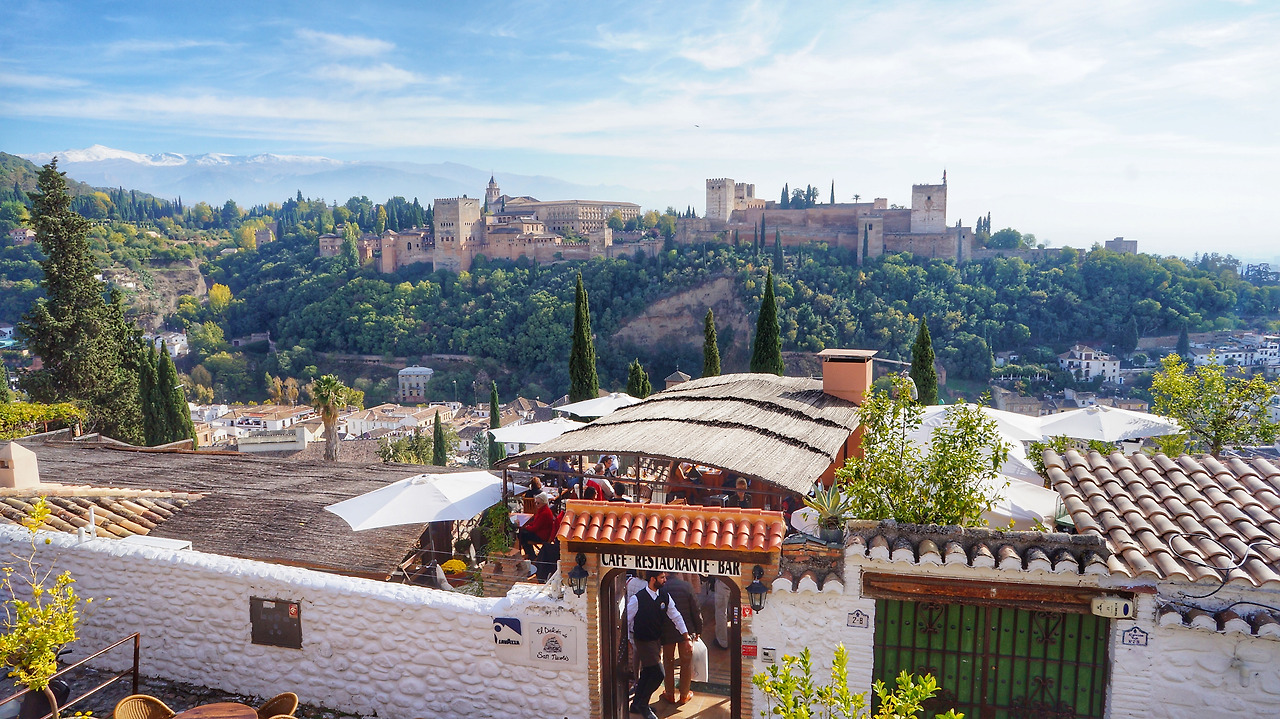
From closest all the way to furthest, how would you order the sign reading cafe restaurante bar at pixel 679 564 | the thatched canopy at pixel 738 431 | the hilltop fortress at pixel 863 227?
the sign reading cafe restaurante bar at pixel 679 564 → the thatched canopy at pixel 738 431 → the hilltop fortress at pixel 863 227

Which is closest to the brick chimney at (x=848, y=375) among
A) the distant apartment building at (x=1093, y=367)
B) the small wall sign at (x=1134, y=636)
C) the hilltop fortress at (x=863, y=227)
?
the small wall sign at (x=1134, y=636)

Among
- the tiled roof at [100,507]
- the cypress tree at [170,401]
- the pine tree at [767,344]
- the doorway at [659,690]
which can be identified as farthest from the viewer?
the cypress tree at [170,401]

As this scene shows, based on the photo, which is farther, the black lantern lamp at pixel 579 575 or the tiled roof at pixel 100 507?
the tiled roof at pixel 100 507

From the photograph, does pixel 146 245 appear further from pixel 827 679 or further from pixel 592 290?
pixel 827 679

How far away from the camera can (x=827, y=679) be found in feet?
16.8

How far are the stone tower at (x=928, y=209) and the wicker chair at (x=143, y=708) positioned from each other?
75.7m

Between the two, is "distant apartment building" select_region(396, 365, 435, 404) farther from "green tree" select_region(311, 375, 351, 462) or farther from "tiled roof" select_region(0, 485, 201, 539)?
"tiled roof" select_region(0, 485, 201, 539)

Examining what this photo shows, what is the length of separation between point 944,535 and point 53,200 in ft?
80.1

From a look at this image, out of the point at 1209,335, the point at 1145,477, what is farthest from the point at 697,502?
the point at 1209,335

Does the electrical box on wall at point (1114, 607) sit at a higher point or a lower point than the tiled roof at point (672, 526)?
lower

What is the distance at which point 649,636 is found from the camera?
18.4 feet

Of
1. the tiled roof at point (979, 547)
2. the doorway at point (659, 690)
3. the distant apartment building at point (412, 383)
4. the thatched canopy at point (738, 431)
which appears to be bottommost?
the distant apartment building at point (412, 383)

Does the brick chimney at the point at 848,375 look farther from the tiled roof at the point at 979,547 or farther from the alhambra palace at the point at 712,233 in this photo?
the alhambra palace at the point at 712,233

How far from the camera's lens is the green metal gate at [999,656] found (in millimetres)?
4770
